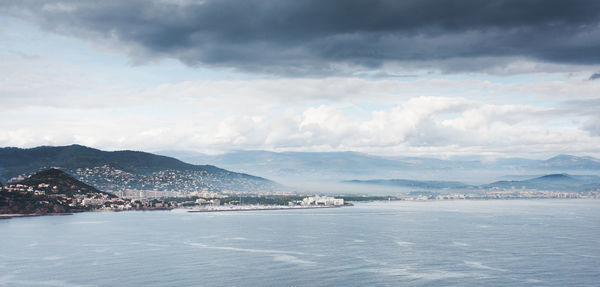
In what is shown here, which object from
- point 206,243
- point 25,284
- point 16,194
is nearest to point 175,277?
point 25,284

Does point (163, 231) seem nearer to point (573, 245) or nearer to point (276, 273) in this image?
point (276, 273)

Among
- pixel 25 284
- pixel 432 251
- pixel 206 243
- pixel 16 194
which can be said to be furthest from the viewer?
pixel 16 194

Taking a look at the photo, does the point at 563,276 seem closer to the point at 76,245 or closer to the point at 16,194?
the point at 76,245

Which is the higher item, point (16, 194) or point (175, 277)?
point (16, 194)

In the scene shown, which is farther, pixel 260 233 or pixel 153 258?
pixel 260 233

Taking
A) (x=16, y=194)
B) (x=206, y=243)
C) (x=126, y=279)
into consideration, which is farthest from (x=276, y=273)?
(x=16, y=194)

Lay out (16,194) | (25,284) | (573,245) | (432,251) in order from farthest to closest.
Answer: (16,194) < (573,245) < (432,251) < (25,284)

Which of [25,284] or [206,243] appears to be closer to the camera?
[25,284]

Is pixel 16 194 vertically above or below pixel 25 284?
above

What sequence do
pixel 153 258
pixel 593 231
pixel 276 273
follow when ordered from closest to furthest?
1. pixel 276 273
2. pixel 153 258
3. pixel 593 231
